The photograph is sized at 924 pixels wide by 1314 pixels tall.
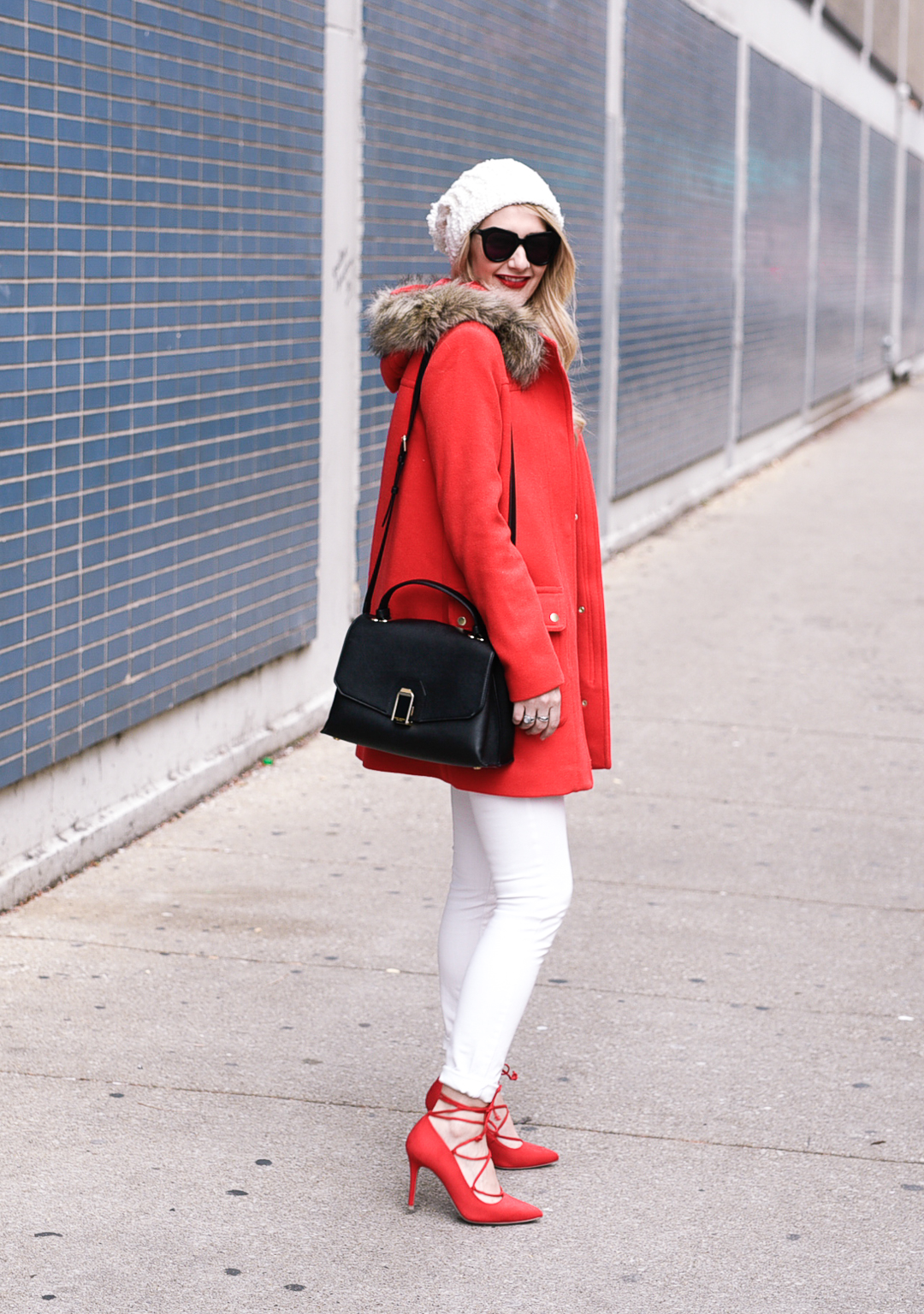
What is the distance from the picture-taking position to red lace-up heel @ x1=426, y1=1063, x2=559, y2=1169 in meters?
3.52

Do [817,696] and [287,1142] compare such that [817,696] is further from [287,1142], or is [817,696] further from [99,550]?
[287,1142]

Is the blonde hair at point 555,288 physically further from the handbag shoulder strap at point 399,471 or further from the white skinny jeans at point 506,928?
the white skinny jeans at point 506,928

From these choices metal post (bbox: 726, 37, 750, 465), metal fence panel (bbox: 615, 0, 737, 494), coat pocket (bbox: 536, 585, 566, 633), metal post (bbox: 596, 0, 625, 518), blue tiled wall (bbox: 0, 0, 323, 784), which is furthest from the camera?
metal post (bbox: 726, 37, 750, 465)

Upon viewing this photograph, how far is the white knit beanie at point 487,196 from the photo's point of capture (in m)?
3.27

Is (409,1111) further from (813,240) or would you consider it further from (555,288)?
(813,240)

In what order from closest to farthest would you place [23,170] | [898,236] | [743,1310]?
[743,1310], [23,170], [898,236]

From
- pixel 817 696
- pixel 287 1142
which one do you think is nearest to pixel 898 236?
pixel 817 696

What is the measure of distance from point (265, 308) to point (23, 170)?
68.1 inches

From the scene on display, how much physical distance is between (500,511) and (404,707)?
391 mm

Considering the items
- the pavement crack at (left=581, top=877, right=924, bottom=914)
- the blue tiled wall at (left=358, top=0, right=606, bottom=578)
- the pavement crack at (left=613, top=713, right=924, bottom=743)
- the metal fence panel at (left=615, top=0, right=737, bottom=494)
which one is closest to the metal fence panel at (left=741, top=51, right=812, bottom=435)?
the metal fence panel at (left=615, top=0, right=737, bottom=494)

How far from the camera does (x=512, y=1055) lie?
4137 mm

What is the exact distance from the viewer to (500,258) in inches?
130

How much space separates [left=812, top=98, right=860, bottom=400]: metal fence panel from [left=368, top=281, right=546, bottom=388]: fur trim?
18917mm

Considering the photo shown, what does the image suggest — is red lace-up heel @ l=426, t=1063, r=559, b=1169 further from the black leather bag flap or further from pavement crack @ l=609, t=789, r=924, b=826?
pavement crack @ l=609, t=789, r=924, b=826
